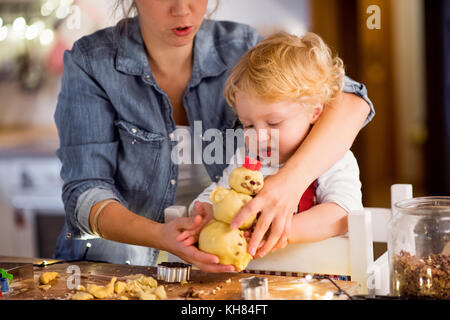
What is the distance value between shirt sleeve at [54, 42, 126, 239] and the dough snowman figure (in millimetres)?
353

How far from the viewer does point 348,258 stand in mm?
913

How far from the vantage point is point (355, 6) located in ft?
9.72

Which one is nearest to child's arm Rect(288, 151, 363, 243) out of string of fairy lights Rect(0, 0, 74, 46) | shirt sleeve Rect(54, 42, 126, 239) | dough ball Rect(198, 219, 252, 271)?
Answer: dough ball Rect(198, 219, 252, 271)

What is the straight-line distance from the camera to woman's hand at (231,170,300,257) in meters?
0.82

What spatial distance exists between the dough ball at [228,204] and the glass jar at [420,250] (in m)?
0.21

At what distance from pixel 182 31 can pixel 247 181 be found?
414 mm

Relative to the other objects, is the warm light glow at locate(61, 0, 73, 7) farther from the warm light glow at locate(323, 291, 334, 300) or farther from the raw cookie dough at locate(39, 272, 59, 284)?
the warm light glow at locate(323, 291, 334, 300)

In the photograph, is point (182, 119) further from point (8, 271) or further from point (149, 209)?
point (8, 271)

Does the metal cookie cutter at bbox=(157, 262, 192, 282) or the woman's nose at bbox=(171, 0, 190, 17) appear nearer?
the metal cookie cutter at bbox=(157, 262, 192, 282)

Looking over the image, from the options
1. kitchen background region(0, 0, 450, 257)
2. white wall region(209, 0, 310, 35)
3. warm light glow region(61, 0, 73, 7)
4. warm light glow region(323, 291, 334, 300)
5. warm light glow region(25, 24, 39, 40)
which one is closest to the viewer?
warm light glow region(323, 291, 334, 300)

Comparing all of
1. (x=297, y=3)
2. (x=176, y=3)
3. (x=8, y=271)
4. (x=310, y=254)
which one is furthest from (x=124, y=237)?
(x=297, y=3)

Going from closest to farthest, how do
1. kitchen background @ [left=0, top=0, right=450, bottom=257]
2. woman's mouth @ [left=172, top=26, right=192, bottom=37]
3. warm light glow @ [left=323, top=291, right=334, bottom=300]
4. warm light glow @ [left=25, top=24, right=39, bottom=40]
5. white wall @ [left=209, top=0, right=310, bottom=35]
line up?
warm light glow @ [left=323, top=291, right=334, bottom=300] < woman's mouth @ [left=172, top=26, right=192, bottom=37] < white wall @ [left=209, top=0, right=310, bottom=35] < kitchen background @ [left=0, top=0, right=450, bottom=257] < warm light glow @ [left=25, top=24, right=39, bottom=40]

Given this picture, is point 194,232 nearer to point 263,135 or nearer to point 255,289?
point 255,289

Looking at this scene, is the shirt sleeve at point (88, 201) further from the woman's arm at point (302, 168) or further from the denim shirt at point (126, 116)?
the woman's arm at point (302, 168)
